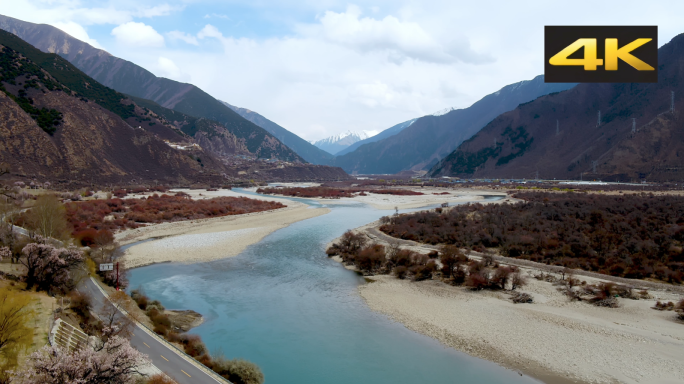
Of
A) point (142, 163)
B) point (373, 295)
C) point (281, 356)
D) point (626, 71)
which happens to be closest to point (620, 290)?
point (373, 295)

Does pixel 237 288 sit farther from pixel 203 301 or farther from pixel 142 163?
pixel 142 163

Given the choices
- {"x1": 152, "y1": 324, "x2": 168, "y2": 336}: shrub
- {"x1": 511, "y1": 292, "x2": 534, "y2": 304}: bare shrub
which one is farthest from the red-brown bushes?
{"x1": 511, "y1": 292, "x2": 534, "y2": 304}: bare shrub

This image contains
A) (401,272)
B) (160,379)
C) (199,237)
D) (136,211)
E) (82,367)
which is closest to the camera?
(82,367)

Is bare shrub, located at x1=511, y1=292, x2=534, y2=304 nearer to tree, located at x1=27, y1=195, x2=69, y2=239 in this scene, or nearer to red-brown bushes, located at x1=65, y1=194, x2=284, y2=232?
tree, located at x1=27, y1=195, x2=69, y2=239

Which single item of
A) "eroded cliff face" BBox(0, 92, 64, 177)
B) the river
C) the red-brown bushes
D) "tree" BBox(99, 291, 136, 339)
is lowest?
the river

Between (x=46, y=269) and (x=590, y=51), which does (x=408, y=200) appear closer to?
(x=590, y=51)

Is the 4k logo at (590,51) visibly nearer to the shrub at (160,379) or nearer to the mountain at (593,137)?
the shrub at (160,379)

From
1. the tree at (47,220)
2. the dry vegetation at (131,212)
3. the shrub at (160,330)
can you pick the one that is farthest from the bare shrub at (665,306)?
the dry vegetation at (131,212)

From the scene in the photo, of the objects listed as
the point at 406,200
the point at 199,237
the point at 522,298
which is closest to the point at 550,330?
the point at 522,298
